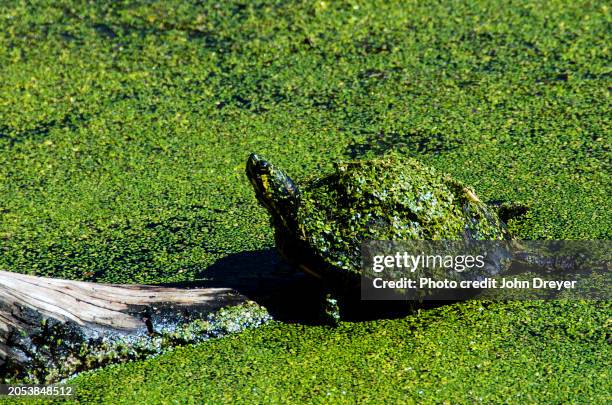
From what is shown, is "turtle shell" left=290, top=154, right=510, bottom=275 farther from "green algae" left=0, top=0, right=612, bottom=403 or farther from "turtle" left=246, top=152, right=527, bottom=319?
"green algae" left=0, top=0, right=612, bottom=403

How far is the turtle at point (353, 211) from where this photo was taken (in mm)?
2797

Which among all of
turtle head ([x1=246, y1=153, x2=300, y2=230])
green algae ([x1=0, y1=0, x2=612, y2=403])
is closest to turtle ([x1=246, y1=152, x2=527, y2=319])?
turtle head ([x1=246, y1=153, x2=300, y2=230])

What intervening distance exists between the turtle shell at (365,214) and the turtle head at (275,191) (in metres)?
0.03

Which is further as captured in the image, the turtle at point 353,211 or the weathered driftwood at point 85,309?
the turtle at point 353,211

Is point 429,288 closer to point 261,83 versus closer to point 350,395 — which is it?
point 350,395

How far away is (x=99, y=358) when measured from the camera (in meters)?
2.71

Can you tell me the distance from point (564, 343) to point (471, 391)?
38cm

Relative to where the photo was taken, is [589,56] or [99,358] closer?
[99,358]

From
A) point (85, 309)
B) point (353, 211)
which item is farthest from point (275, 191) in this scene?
point (85, 309)

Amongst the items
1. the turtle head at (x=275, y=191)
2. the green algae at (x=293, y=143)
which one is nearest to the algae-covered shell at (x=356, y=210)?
the turtle head at (x=275, y=191)

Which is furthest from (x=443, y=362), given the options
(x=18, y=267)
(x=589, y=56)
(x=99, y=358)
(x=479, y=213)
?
(x=589, y=56)

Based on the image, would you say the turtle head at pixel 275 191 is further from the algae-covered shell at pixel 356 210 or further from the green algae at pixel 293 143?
the green algae at pixel 293 143

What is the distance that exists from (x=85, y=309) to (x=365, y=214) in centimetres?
87

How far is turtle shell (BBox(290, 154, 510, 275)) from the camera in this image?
2.79m
